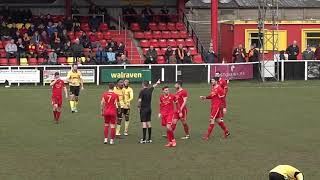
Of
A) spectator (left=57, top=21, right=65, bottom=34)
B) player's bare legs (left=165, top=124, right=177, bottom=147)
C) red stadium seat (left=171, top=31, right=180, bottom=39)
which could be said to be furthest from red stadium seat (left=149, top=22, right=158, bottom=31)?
player's bare legs (left=165, top=124, right=177, bottom=147)

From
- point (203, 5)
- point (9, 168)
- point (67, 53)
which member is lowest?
point (9, 168)

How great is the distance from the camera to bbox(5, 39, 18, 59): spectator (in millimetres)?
37719

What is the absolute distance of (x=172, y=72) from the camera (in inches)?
1419

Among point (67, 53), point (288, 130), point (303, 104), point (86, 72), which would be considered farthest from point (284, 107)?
point (67, 53)

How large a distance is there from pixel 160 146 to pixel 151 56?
68.6 feet

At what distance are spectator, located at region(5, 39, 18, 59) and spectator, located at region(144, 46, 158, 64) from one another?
7109mm

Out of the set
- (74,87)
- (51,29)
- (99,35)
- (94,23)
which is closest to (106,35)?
(99,35)

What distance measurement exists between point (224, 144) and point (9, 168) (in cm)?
591

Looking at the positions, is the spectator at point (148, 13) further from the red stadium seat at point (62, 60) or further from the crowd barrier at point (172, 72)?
the crowd barrier at point (172, 72)

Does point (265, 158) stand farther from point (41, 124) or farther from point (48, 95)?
point (48, 95)

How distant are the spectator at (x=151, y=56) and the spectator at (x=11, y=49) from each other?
7.11 metres

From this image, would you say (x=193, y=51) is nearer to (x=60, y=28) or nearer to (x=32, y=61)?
(x=60, y=28)

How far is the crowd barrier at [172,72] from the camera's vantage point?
34812mm

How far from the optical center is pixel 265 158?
627 inches
